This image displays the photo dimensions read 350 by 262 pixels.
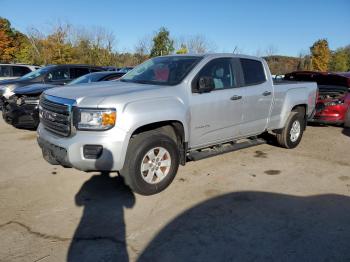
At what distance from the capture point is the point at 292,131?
702 cm

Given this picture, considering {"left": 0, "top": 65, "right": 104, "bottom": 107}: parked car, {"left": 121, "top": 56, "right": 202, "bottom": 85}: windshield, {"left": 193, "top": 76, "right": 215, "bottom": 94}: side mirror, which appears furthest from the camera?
{"left": 0, "top": 65, "right": 104, "bottom": 107}: parked car

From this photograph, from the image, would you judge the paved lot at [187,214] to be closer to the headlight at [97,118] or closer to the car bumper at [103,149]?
the car bumper at [103,149]

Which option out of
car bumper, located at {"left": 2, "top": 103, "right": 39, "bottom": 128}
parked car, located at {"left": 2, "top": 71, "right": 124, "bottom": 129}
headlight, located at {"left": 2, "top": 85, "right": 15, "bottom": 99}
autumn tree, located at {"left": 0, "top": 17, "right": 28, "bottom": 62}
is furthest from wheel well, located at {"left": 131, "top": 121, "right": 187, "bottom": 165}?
autumn tree, located at {"left": 0, "top": 17, "right": 28, "bottom": 62}

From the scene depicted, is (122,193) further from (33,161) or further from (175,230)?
(33,161)

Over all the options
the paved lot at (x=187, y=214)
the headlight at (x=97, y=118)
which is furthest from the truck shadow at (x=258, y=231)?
the headlight at (x=97, y=118)

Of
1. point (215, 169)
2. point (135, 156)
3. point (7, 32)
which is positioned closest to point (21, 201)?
point (135, 156)

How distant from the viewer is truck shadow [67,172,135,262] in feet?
10.3

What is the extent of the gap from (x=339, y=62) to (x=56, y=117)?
145ft

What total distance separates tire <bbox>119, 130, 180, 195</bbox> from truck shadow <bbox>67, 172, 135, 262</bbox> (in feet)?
0.92

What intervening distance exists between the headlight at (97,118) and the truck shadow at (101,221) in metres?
0.97

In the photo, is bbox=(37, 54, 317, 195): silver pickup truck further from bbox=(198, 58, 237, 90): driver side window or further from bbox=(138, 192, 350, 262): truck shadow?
bbox=(138, 192, 350, 262): truck shadow

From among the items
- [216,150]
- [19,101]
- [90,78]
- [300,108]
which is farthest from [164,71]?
[19,101]

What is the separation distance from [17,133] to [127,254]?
610 cm

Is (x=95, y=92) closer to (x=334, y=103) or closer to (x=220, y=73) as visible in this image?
(x=220, y=73)
